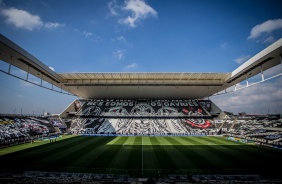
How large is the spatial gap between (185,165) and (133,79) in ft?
72.9

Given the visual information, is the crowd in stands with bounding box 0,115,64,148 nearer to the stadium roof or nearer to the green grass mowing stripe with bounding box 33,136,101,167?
the stadium roof

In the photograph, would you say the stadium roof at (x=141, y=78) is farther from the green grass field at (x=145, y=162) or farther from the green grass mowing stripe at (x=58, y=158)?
the green grass field at (x=145, y=162)

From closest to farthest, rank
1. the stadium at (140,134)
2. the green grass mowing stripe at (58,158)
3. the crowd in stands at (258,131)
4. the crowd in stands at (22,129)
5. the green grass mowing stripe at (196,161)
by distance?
the stadium at (140,134), the green grass mowing stripe at (196,161), the green grass mowing stripe at (58,158), the crowd in stands at (22,129), the crowd in stands at (258,131)

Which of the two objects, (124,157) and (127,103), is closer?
(124,157)

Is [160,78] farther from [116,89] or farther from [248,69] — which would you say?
[248,69]

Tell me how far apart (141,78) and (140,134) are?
41.1 feet

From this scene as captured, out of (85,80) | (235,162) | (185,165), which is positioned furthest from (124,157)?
(85,80)

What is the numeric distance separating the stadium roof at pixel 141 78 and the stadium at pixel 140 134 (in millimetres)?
130

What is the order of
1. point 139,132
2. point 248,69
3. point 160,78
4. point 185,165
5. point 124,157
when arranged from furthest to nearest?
point 139,132 → point 160,78 → point 248,69 → point 124,157 → point 185,165

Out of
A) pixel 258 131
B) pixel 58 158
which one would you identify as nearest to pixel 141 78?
pixel 58 158

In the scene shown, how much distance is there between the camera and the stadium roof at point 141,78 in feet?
68.2

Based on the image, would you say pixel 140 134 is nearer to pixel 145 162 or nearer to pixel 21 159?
pixel 145 162

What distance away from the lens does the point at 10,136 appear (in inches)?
1046

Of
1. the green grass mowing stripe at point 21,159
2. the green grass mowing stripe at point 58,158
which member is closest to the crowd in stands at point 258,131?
the green grass mowing stripe at point 58,158
